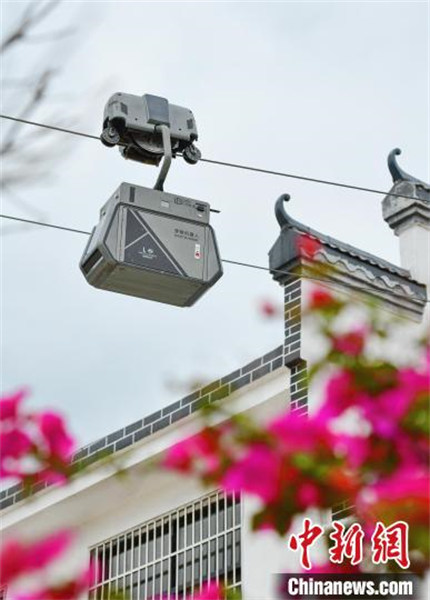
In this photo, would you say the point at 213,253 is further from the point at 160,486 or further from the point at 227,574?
the point at 160,486

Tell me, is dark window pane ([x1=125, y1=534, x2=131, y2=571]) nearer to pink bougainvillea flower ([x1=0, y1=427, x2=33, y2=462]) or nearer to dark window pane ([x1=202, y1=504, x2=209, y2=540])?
dark window pane ([x1=202, y1=504, x2=209, y2=540])

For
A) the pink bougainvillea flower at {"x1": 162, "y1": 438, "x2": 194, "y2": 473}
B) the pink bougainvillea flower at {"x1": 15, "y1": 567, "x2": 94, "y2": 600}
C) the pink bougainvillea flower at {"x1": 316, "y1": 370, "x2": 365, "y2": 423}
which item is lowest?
the pink bougainvillea flower at {"x1": 15, "y1": 567, "x2": 94, "y2": 600}

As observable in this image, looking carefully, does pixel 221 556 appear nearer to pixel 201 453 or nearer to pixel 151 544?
pixel 151 544

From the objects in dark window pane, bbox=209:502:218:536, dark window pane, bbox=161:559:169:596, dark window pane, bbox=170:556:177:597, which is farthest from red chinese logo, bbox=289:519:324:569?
dark window pane, bbox=161:559:169:596

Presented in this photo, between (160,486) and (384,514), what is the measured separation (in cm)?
1037

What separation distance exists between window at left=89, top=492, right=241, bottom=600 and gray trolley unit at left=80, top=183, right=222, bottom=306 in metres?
4.64

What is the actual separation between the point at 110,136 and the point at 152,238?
67 centimetres

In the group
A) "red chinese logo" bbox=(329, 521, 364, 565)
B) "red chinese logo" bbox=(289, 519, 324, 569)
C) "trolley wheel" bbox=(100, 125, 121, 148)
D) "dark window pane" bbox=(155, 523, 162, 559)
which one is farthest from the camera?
"dark window pane" bbox=(155, 523, 162, 559)

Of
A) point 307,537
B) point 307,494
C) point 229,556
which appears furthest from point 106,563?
point 307,494

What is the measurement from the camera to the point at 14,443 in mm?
2902

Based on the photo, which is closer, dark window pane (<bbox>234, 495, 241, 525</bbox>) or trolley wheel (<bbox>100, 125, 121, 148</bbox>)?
trolley wheel (<bbox>100, 125, 121, 148</bbox>)

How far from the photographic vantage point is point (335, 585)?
Result: 359cm

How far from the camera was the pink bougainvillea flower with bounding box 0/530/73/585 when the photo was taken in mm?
2547

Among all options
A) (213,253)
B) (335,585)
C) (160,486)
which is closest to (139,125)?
(213,253)
